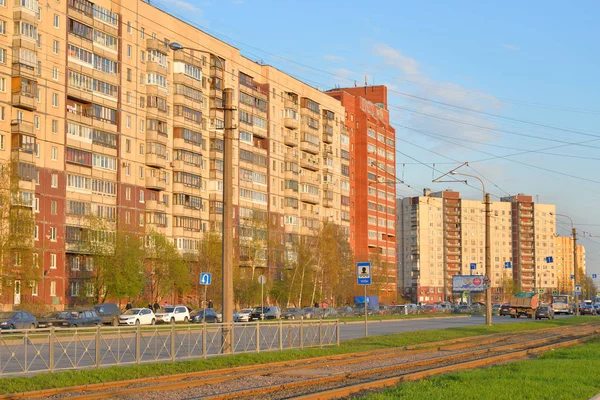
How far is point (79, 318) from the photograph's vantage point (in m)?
58.4

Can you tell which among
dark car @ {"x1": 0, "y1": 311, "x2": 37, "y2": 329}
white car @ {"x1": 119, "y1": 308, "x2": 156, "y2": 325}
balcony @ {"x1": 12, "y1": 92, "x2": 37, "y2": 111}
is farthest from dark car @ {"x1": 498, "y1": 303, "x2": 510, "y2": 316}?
dark car @ {"x1": 0, "y1": 311, "x2": 37, "y2": 329}

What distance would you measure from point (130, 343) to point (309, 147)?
101 metres

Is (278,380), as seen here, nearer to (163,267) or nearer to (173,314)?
(173,314)

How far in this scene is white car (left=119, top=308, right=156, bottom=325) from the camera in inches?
2493

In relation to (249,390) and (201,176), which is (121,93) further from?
(249,390)

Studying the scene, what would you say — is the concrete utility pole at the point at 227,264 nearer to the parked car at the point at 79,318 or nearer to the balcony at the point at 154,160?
the parked car at the point at 79,318

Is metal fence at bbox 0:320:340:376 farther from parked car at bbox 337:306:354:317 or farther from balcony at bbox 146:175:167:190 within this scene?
parked car at bbox 337:306:354:317

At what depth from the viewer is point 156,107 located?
9250 centimetres

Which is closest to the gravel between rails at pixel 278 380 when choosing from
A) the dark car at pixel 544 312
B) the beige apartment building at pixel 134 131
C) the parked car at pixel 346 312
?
the beige apartment building at pixel 134 131

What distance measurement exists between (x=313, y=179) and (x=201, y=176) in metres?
29.9

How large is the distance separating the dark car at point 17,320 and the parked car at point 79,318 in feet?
6.20

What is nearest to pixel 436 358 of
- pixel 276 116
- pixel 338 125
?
pixel 276 116

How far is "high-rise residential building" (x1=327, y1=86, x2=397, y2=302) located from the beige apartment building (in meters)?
19.6

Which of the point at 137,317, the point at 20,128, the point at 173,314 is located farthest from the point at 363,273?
the point at 20,128
